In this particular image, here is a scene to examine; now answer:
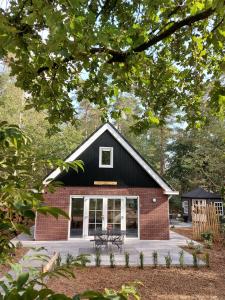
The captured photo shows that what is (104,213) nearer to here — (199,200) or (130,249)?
(130,249)

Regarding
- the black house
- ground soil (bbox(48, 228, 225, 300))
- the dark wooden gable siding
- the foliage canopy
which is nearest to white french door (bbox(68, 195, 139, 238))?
the dark wooden gable siding

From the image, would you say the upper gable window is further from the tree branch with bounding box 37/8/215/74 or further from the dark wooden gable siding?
the tree branch with bounding box 37/8/215/74

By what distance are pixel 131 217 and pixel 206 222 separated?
4.22m

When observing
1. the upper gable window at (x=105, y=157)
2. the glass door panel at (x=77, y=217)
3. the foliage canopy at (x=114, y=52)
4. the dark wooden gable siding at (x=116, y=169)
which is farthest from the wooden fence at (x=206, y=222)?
the foliage canopy at (x=114, y=52)

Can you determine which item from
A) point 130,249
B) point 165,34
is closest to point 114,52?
point 165,34

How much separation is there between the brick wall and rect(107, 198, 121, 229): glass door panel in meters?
0.51

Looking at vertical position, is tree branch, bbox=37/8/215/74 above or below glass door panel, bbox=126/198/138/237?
above

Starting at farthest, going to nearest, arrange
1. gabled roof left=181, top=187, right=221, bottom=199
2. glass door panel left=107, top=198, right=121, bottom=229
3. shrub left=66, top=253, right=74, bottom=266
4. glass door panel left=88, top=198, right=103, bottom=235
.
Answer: gabled roof left=181, top=187, right=221, bottom=199 → glass door panel left=107, top=198, right=121, bottom=229 → glass door panel left=88, top=198, right=103, bottom=235 → shrub left=66, top=253, right=74, bottom=266

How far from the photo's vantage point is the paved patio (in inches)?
399

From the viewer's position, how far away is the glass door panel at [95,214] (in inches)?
600

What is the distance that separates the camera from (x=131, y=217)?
1570 cm

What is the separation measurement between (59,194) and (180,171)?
1949cm

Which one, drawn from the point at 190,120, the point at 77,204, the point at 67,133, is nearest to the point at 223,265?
the point at 190,120

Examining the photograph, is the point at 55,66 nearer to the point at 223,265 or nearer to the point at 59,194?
the point at 223,265
